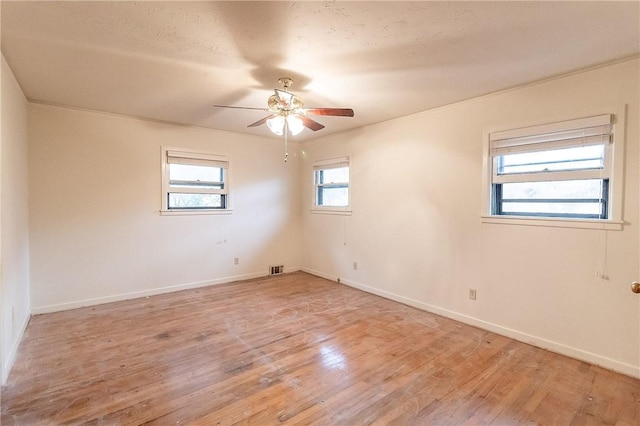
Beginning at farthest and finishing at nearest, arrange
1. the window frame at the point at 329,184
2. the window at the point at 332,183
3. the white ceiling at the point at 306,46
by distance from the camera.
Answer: the window at the point at 332,183 < the window frame at the point at 329,184 < the white ceiling at the point at 306,46

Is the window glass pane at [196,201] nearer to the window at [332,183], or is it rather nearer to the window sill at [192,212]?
the window sill at [192,212]

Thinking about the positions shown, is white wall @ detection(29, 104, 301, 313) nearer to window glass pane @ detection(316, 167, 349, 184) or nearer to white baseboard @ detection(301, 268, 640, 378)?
window glass pane @ detection(316, 167, 349, 184)

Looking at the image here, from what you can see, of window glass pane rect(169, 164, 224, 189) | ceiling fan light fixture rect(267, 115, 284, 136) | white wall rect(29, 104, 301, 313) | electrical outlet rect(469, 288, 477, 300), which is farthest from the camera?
window glass pane rect(169, 164, 224, 189)

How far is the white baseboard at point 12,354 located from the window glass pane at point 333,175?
4209mm

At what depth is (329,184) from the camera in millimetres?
5309

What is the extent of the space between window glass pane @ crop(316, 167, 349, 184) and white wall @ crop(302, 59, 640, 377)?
0.28 meters

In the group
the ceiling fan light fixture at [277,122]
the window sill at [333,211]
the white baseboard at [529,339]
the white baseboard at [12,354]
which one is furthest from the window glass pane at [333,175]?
the white baseboard at [12,354]

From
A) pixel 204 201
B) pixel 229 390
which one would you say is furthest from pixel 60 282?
pixel 229 390

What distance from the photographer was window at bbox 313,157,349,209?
197 inches

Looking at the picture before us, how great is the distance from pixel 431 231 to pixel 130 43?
136 inches

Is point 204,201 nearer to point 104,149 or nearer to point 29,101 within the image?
point 104,149

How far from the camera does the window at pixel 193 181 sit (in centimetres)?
443

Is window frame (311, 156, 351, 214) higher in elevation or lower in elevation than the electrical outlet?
higher

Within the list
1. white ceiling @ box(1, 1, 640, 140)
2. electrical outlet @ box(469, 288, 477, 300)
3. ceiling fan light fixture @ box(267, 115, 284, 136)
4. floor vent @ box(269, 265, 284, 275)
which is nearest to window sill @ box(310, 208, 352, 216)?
floor vent @ box(269, 265, 284, 275)
